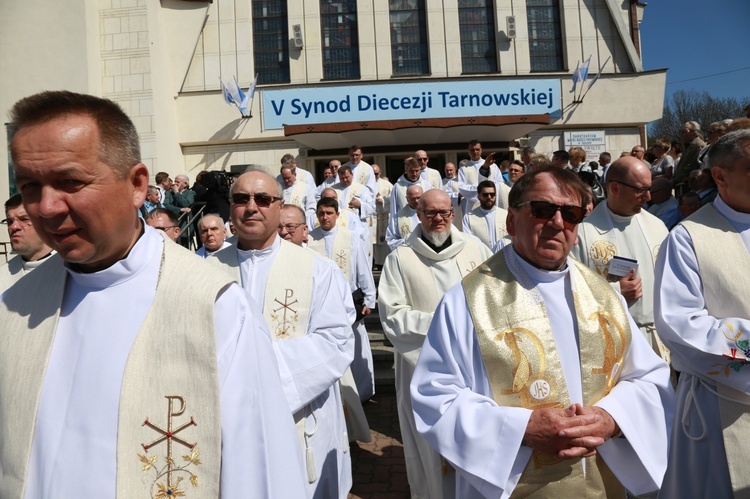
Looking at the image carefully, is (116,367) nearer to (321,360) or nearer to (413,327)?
(321,360)

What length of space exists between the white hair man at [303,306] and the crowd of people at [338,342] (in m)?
0.01

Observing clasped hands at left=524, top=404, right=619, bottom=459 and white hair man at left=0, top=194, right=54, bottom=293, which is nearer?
clasped hands at left=524, top=404, right=619, bottom=459

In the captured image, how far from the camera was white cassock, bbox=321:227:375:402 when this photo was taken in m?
6.68

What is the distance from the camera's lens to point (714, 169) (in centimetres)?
320

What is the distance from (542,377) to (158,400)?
63.2 inches

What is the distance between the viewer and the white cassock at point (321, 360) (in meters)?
3.19

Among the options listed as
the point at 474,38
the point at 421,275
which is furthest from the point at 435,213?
the point at 474,38

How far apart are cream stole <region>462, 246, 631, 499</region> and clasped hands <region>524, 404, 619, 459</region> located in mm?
188

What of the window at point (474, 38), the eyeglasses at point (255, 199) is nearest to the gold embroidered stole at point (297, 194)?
the eyeglasses at point (255, 199)

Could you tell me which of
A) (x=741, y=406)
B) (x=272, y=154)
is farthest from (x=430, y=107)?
(x=741, y=406)

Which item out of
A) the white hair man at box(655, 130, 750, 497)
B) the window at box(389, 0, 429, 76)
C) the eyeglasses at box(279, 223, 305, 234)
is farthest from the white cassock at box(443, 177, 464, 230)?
the window at box(389, 0, 429, 76)

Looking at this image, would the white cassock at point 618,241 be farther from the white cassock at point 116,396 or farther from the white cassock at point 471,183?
the white cassock at point 471,183

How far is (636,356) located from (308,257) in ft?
7.14

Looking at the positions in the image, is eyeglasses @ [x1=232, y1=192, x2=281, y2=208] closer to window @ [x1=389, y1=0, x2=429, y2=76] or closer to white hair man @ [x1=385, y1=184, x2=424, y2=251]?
white hair man @ [x1=385, y1=184, x2=424, y2=251]
